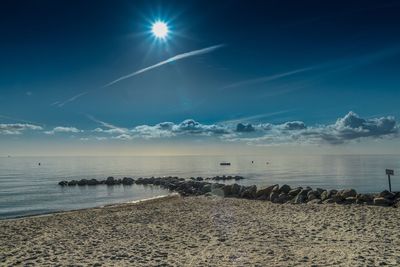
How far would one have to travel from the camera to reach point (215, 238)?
1598 cm

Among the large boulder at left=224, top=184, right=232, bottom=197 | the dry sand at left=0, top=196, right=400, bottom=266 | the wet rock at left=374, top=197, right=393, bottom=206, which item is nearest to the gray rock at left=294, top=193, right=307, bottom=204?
the dry sand at left=0, top=196, right=400, bottom=266

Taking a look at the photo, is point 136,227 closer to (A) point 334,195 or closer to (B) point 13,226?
(B) point 13,226

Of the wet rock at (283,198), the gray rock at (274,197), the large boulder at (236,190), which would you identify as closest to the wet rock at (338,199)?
the wet rock at (283,198)

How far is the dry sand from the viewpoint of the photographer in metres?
12.6

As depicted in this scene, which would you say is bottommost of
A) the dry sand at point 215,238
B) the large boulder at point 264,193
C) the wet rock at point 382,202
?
the dry sand at point 215,238

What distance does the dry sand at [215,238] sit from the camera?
12586 mm

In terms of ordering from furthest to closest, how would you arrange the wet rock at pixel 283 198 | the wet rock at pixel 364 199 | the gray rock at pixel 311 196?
the wet rock at pixel 283 198 < the gray rock at pixel 311 196 < the wet rock at pixel 364 199

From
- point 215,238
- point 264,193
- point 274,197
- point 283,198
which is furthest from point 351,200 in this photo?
point 215,238

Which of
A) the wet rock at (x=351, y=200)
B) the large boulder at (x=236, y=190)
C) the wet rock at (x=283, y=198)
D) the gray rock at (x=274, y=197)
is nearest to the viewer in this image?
the wet rock at (x=351, y=200)

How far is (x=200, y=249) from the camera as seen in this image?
558 inches

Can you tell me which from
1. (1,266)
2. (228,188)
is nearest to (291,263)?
(1,266)

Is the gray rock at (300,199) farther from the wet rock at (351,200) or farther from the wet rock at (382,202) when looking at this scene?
the wet rock at (382,202)

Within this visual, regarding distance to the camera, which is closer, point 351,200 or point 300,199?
point 351,200

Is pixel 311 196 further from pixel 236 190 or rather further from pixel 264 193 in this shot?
pixel 236 190
